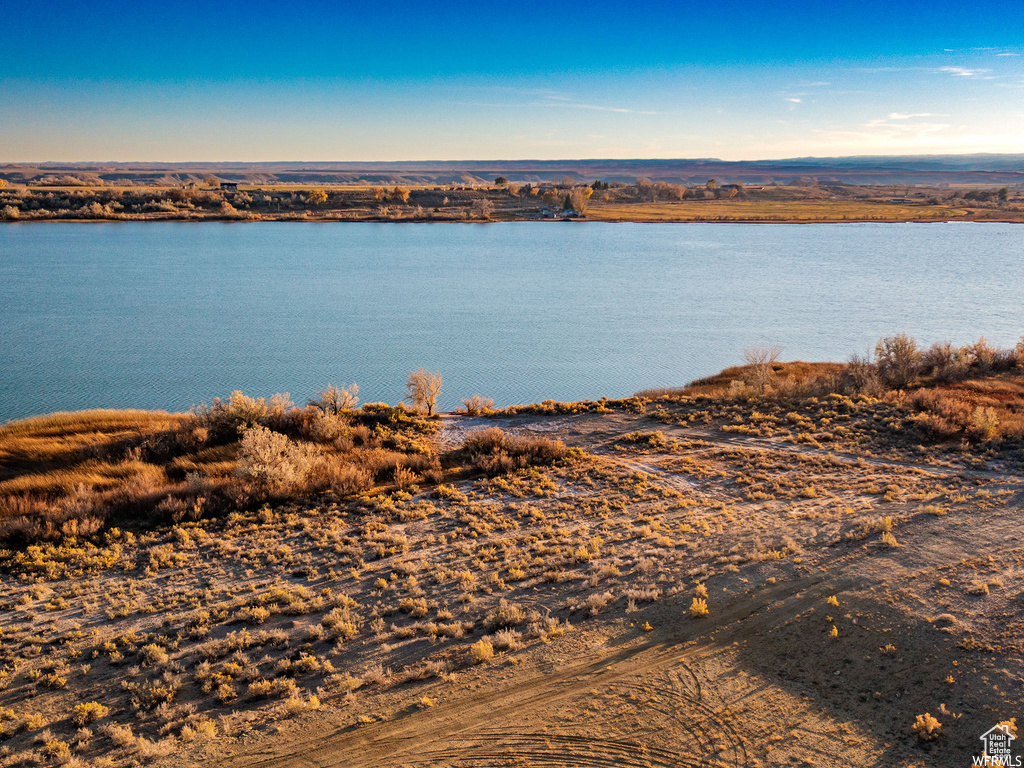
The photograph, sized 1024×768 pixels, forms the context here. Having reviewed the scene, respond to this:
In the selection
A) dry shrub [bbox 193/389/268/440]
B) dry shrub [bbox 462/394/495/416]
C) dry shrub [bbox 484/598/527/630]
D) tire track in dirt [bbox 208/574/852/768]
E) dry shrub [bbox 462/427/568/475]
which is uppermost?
dry shrub [bbox 193/389/268/440]

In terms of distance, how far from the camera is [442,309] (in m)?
39.7

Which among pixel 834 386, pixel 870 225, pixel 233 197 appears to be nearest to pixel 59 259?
pixel 233 197

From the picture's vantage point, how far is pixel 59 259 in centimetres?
5188

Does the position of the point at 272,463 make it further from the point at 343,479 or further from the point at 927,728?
the point at 927,728

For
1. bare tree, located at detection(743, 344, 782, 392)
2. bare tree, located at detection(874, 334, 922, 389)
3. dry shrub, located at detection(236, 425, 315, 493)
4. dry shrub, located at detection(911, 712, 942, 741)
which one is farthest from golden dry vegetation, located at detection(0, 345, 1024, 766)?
bare tree, located at detection(874, 334, 922, 389)

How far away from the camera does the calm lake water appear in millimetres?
27203

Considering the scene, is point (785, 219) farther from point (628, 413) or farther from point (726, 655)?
point (726, 655)

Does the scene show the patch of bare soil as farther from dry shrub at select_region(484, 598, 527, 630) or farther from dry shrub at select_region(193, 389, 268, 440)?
dry shrub at select_region(193, 389, 268, 440)

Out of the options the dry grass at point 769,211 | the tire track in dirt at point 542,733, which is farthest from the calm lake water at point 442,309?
the dry grass at point 769,211

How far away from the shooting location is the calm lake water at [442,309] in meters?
27.2

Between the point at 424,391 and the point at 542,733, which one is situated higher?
the point at 424,391

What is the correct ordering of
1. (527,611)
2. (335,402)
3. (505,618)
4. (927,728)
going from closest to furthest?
(927,728)
(505,618)
(527,611)
(335,402)

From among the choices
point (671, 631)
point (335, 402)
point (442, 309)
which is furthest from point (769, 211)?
point (671, 631)

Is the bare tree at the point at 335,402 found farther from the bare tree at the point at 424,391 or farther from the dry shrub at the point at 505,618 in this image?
the dry shrub at the point at 505,618
